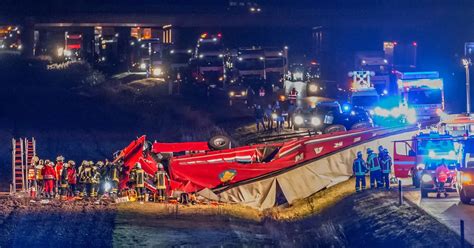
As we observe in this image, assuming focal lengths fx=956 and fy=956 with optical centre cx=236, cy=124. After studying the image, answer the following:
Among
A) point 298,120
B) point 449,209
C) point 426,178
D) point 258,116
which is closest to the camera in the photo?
point 449,209

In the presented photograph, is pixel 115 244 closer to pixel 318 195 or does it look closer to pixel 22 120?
pixel 318 195

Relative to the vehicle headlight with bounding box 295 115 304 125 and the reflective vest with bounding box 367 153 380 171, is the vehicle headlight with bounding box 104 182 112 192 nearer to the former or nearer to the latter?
the reflective vest with bounding box 367 153 380 171

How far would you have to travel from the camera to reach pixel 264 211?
98.9 ft

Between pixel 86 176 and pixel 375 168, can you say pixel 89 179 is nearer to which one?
pixel 86 176

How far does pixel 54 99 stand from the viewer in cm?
6353

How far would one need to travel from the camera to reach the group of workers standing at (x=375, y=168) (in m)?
29.0

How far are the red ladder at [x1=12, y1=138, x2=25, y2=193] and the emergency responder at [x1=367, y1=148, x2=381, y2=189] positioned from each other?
11100mm

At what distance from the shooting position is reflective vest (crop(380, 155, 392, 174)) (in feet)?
94.9

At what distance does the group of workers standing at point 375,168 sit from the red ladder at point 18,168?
10.7 meters

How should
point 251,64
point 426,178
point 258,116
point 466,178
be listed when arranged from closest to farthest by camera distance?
point 466,178
point 426,178
point 258,116
point 251,64

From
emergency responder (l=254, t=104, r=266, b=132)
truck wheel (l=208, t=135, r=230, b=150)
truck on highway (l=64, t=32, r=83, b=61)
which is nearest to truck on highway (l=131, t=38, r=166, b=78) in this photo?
truck on highway (l=64, t=32, r=83, b=61)

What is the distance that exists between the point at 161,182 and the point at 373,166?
647 cm

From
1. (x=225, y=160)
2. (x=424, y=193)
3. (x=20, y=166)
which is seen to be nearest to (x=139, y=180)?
(x=225, y=160)

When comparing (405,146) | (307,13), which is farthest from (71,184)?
(307,13)
